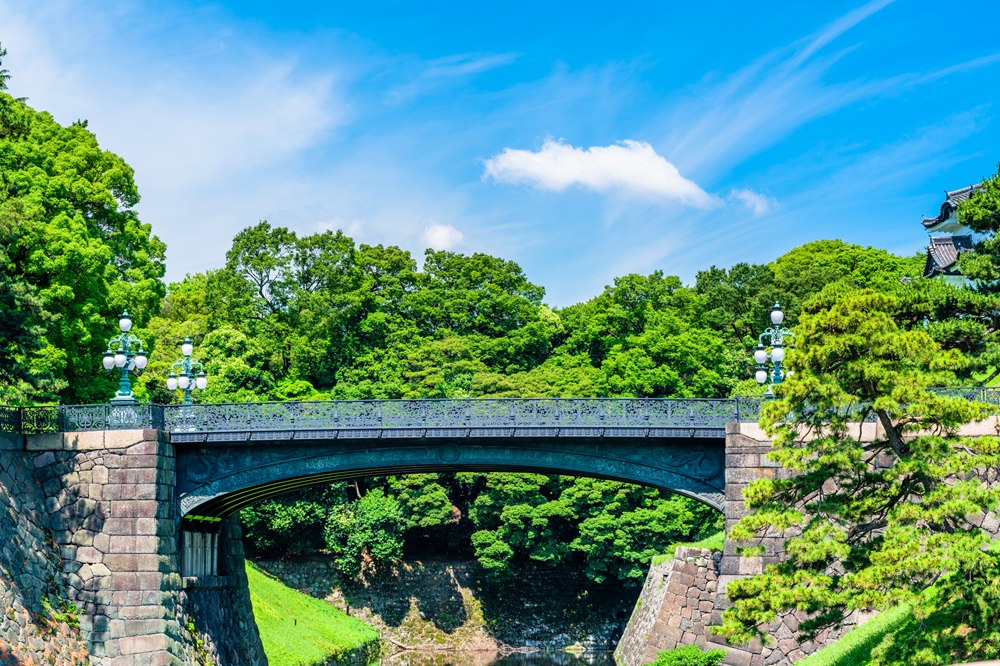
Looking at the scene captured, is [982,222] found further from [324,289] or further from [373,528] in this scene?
[324,289]

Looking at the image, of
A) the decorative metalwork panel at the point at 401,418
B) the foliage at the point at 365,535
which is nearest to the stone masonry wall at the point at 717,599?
the decorative metalwork panel at the point at 401,418

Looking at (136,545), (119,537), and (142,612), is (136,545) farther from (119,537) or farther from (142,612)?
(142,612)

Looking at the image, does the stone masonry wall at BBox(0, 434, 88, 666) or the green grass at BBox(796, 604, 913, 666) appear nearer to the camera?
the green grass at BBox(796, 604, 913, 666)

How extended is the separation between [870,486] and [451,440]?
9.83 m

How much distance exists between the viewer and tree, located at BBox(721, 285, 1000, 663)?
17531mm

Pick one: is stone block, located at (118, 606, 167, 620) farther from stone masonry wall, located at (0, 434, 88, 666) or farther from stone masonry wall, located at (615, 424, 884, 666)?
stone masonry wall, located at (615, 424, 884, 666)

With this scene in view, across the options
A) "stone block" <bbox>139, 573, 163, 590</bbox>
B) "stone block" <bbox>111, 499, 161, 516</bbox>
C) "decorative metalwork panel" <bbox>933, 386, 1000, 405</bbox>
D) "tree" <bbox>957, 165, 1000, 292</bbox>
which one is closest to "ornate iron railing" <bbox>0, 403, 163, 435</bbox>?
"stone block" <bbox>111, 499, 161, 516</bbox>

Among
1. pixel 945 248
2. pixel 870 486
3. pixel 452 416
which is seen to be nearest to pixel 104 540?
pixel 452 416

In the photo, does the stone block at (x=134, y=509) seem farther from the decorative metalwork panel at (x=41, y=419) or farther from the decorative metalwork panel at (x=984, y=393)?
the decorative metalwork panel at (x=984, y=393)

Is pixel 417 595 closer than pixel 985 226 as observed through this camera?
No

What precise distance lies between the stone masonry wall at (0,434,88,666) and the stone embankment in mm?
22150

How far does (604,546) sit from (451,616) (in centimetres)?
693

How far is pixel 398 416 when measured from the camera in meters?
26.2

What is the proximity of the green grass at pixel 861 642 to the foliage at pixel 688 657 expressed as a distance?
4.63 metres
